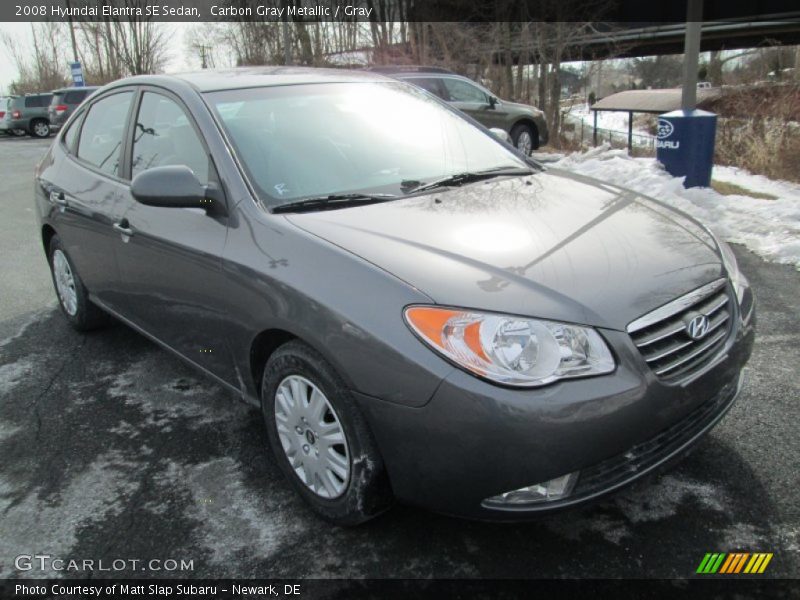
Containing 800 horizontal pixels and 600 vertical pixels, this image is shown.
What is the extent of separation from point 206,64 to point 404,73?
25.6 m

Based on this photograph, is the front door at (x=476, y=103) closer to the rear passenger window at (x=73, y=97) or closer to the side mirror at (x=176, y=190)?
the side mirror at (x=176, y=190)

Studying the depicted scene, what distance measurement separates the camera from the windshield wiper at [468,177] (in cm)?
299

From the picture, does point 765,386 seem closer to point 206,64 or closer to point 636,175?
point 636,175

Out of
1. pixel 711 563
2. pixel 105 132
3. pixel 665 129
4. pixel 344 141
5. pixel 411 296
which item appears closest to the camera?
pixel 411 296

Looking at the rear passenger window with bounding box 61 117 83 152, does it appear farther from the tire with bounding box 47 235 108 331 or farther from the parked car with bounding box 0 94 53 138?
the parked car with bounding box 0 94 53 138

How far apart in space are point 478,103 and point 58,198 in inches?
387

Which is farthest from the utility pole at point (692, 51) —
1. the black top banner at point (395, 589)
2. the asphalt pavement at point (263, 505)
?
the black top banner at point (395, 589)

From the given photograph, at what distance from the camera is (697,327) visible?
2.25 m

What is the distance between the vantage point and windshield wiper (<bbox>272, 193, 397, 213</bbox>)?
2672 millimetres

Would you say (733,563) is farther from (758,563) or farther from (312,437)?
(312,437)

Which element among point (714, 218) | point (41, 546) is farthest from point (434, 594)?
point (714, 218)

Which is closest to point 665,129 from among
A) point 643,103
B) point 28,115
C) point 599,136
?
point 643,103

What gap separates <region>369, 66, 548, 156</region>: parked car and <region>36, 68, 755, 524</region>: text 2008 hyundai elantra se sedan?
933 cm

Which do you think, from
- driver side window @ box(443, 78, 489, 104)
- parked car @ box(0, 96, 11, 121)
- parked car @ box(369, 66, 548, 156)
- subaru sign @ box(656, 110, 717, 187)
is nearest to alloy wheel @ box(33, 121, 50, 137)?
parked car @ box(0, 96, 11, 121)
